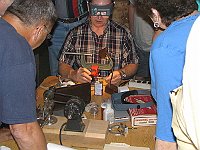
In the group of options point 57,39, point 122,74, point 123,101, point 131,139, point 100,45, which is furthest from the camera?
point 57,39

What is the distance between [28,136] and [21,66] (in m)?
0.39

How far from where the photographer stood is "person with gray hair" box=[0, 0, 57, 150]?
1.71m

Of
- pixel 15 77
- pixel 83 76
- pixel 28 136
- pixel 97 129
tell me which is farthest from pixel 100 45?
pixel 15 77

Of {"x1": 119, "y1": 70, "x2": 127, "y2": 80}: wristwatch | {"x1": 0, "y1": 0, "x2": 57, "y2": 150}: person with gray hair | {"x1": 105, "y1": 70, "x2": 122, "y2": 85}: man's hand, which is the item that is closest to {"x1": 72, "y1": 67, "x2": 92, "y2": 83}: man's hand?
{"x1": 105, "y1": 70, "x2": 122, "y2": 85}: man's hand

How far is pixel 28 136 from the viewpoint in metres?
1.91

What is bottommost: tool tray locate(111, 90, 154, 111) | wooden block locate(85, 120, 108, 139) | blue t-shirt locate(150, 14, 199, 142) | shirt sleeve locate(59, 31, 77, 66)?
wooden block locate(85, 120, 108, 139)

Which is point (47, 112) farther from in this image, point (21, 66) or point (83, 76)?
point (21, 66)

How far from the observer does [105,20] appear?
342 centimetres

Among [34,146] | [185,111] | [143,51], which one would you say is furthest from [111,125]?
[143,51]

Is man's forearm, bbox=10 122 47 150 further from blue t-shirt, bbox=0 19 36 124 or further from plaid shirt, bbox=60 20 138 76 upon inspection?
→ plaid shirt, bbox=60 20 138 76

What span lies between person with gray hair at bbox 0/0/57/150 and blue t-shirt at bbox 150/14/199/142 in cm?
59

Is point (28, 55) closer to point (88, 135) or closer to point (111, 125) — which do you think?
point (88, 135)

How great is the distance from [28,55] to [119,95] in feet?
3.66

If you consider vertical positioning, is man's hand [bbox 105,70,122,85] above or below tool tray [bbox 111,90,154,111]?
above
